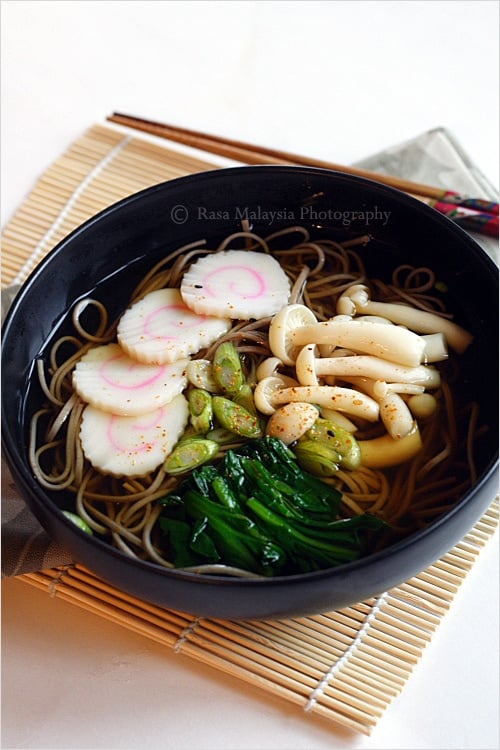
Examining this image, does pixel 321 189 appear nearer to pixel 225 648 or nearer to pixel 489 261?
pixel 489 261

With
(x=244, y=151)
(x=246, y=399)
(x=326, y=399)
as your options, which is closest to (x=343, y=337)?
(x=326, y=399)

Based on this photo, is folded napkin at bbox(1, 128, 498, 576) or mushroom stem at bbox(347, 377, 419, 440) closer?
mushroom stem at bbox(347, 377, 419, 440)

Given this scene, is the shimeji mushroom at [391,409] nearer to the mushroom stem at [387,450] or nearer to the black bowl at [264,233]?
the mushroom stem at [387,450]

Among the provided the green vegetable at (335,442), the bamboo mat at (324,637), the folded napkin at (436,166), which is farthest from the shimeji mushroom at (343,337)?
the folded napkin at (436,166)

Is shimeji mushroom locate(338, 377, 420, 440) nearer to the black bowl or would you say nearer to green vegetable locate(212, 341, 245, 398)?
the black bowl

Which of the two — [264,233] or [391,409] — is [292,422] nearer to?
[391,409]

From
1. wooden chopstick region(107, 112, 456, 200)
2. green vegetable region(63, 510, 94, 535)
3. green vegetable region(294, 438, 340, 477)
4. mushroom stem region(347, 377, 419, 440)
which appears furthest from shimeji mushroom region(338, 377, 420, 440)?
wooden chopstick region(107, 112, 456, 200)
